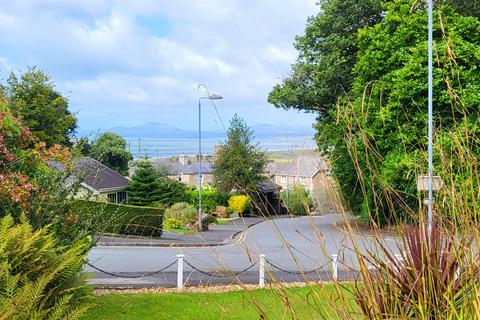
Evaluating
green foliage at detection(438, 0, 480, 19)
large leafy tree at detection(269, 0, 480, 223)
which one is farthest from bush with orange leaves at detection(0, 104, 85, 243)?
green foliage at detection(438, 0, 480, 19)

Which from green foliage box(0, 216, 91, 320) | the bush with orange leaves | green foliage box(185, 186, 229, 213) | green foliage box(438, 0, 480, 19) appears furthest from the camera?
green foliage box(185, 186, 229, 213)

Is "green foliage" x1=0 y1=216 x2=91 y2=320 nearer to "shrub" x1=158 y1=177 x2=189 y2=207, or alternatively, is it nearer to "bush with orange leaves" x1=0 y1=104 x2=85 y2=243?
"bush with orange leaves" x1=0 y1=104 x2=85 y2=243

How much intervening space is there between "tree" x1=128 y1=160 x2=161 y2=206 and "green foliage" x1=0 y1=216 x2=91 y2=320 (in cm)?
3348

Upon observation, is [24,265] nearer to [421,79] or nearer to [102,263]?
[102,263]

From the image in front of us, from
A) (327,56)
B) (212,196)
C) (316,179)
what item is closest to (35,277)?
(316,179)

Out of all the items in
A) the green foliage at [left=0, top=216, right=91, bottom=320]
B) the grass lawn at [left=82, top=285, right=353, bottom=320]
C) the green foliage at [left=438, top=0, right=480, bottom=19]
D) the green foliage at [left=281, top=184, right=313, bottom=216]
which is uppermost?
the green foliage at [left=438, top=0, right=480, bottom=19]

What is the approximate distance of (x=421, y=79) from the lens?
18.1 m

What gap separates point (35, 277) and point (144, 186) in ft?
113

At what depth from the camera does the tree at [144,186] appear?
36750mm

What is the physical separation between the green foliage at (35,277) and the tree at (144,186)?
33.5m

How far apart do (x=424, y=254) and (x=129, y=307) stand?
6.42 meters

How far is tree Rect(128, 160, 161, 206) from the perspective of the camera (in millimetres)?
36750

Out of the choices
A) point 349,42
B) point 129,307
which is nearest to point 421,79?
point 349,42

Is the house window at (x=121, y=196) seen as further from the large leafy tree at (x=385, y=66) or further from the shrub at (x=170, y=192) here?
the large leafy tree at (x=385, y=66)
